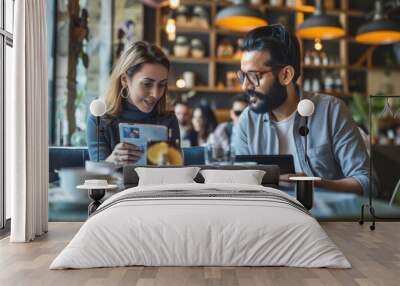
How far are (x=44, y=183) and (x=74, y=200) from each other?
1.00 meters

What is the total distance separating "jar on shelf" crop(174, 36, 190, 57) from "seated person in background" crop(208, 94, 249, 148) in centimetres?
88

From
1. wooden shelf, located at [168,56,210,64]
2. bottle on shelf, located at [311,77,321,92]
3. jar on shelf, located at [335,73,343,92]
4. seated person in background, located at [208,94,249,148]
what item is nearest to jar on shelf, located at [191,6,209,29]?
wooden shelf, located at [168,56,210,64]

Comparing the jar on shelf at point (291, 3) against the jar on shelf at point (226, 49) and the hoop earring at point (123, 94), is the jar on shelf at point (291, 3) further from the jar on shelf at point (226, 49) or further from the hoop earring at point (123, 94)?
the hoop earring at point (123, 94)

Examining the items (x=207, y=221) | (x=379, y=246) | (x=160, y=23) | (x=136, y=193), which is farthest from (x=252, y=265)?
(x=160, y=23)

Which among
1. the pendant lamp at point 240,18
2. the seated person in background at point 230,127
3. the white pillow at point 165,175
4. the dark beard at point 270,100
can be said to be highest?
the pendant lamp at point 240,18

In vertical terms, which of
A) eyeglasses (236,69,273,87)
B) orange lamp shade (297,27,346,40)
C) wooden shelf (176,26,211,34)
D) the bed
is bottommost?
the bed

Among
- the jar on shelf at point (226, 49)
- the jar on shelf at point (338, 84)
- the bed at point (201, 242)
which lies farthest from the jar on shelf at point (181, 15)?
the bed at point (201, 242)

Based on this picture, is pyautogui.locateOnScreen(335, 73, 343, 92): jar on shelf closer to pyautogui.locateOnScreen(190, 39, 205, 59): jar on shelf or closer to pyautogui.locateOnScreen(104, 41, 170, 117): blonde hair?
pyautogui.locateOnScreen(190, 39, 205, 59): jar on shelf

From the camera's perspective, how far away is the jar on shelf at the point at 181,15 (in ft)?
21.9

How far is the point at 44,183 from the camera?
558cm

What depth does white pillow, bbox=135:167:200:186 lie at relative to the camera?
5898mm

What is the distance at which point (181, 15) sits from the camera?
6.70 m

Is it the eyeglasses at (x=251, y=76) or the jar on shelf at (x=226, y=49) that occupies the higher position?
the jar on shelf at (x=226, y=49)

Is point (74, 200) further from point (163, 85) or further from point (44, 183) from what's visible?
point (163, 85)
